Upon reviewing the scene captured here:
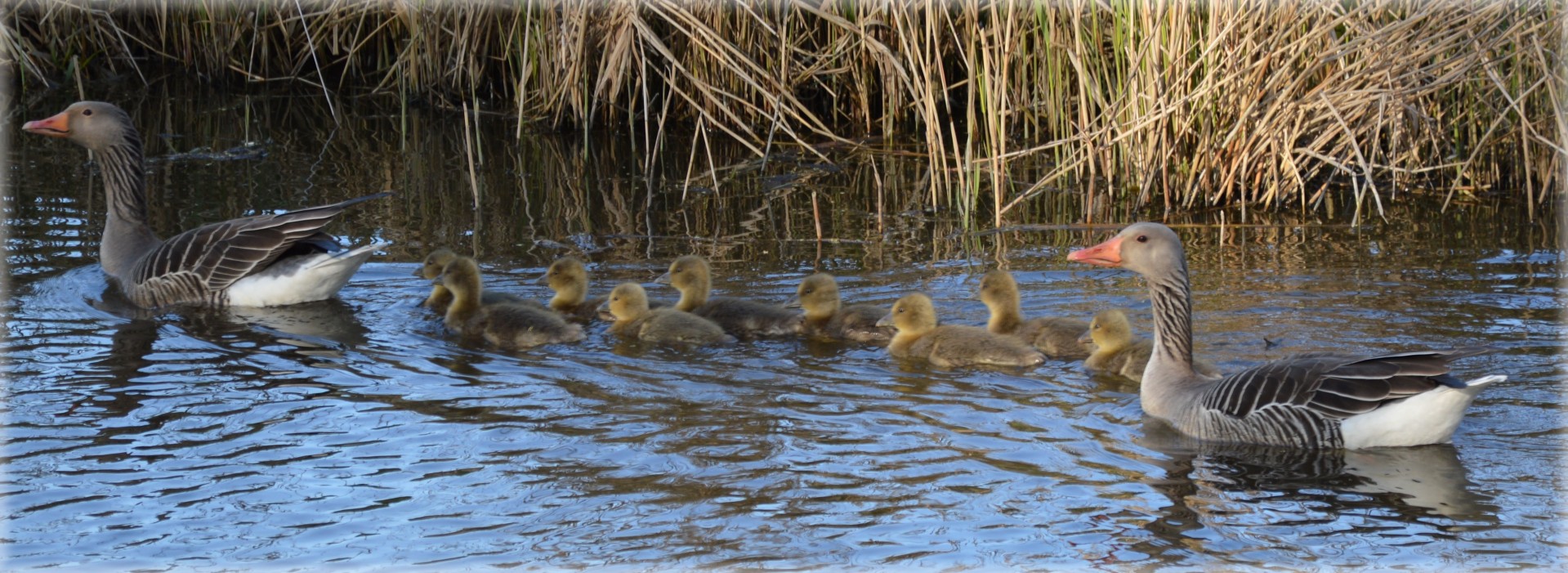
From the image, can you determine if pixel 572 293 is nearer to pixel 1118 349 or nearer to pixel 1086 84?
pixel 1118 349

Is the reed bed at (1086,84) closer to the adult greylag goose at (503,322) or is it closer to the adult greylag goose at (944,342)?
the adult greylag goose at (944,342)

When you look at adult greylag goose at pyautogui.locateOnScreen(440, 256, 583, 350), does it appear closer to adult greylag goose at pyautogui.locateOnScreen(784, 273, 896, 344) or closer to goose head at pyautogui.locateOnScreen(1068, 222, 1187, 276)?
adult greylag goose at pyautogui.locateOnScreen(784, 273, 896, 344)

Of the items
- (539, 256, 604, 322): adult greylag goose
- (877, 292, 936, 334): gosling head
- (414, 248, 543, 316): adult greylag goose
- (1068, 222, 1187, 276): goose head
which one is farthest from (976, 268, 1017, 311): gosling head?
(414, 248, 543, 316): adult greylag goose

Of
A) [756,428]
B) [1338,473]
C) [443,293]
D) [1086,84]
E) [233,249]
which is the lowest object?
[1338,473]

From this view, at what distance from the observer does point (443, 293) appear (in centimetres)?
878

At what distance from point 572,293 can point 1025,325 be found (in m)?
2.46

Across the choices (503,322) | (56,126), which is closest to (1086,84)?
(503,322)

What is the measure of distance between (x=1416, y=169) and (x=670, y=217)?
522 cm

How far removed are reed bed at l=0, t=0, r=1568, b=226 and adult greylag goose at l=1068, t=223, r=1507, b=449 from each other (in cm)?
390

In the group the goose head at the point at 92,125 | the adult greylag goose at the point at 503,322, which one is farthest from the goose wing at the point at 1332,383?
the goose head at the point at 92,125

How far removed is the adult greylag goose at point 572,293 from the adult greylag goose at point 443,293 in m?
0.14

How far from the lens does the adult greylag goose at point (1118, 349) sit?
284 inches

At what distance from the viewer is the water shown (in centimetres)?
498

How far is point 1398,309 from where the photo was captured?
8.04m
